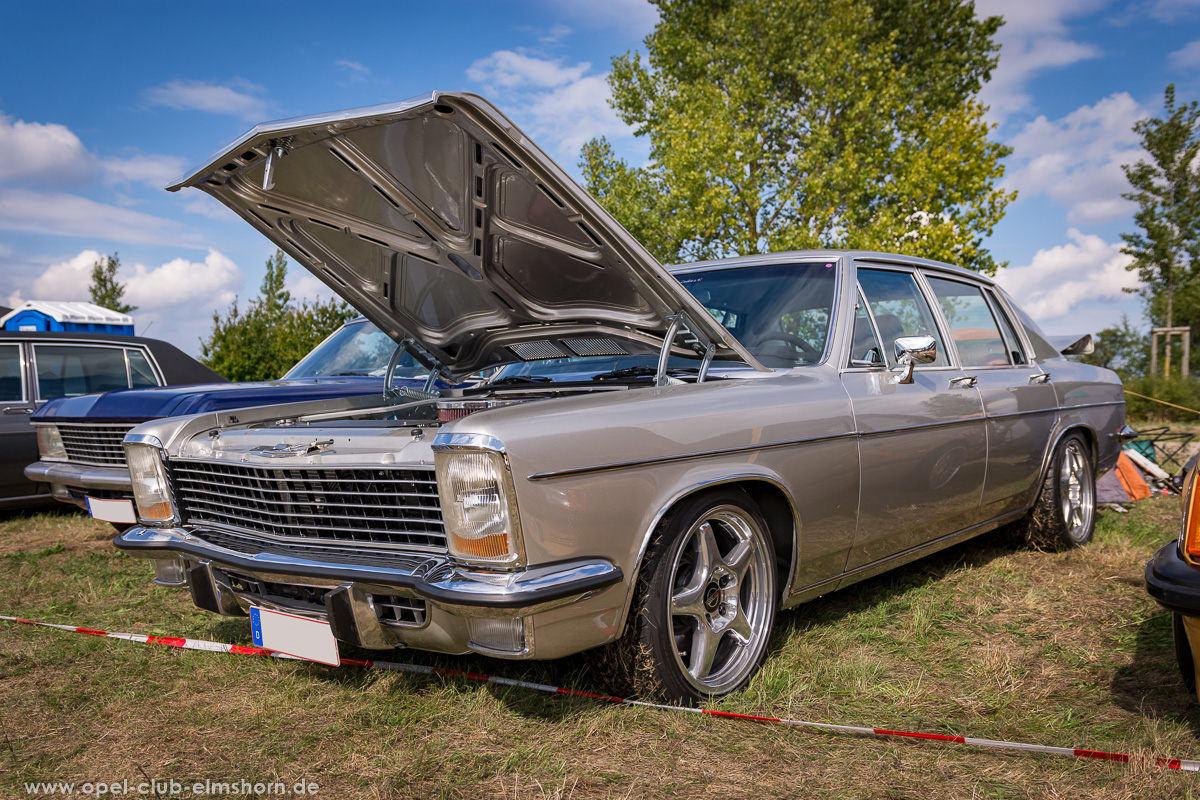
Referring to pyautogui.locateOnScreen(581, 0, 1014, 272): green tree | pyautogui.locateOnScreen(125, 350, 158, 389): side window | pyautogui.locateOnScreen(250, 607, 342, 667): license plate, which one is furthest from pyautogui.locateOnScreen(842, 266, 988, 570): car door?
pyautogui.locateOnScreen(581, 0, 1014, 272): green tree

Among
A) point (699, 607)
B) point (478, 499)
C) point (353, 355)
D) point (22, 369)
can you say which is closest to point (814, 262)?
point (699, 607)

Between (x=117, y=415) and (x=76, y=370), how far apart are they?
8.04 feet

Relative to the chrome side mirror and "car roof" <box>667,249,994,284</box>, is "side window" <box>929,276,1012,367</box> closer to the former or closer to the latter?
"car roof" <box>667,249,994,284</box>

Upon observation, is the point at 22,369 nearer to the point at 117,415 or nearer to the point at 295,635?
the point at 117,415

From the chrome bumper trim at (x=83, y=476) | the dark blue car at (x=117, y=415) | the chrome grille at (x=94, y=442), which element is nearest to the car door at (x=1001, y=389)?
the dark blue car at (x=117, y=415)

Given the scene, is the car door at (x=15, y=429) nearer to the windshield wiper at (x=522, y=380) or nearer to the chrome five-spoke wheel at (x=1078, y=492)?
the windshield wiper at (x=522, y=380)

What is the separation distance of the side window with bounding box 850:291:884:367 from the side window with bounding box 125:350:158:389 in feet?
20.3

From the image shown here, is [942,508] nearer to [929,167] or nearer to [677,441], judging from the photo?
[677,441]

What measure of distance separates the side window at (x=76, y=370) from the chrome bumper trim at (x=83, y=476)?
4.87ft

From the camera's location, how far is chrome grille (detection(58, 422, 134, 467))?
502cm

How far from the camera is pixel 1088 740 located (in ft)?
7.88

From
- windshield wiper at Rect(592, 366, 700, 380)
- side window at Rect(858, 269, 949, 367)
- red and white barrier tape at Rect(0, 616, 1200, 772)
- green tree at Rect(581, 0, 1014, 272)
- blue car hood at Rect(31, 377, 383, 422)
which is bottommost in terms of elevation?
red and white barrier tape at Rect(0, 616, 1200, 772)

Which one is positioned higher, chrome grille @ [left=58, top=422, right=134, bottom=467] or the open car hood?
the open car hood

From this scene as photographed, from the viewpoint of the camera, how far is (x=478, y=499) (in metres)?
2.06
